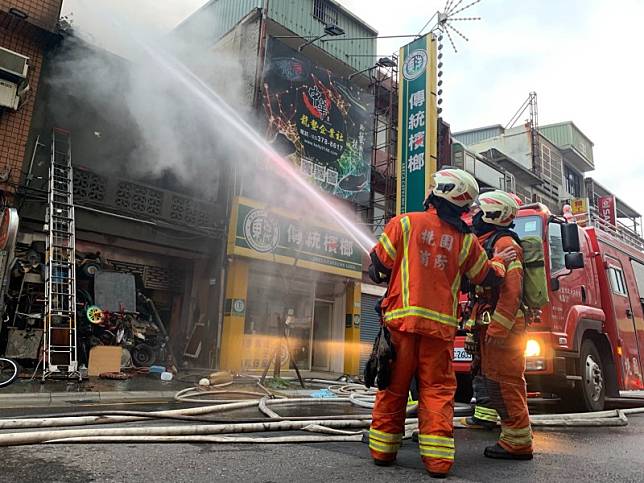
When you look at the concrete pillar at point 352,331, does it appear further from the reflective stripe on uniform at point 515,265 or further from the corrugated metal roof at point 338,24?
the reflective stripe on uniform at point 515,265

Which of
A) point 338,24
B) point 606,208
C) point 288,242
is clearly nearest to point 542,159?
point 606,208

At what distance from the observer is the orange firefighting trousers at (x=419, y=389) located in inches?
104

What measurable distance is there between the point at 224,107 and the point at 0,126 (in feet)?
16.2

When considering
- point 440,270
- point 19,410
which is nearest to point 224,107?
point 19,410

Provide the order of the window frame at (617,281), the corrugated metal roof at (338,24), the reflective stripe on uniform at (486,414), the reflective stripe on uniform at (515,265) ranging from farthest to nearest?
the corrugated metal roof at (338,24) → the window frame at (617,281) → the reflective stripe on uniform at (486,414) → the reflective stripe on uniform at (515,265)

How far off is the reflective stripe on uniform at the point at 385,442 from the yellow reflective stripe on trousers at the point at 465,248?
1.06 meters

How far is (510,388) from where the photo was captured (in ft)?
10.4

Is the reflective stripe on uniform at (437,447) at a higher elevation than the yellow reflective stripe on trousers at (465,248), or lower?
lower

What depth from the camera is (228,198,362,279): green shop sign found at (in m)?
11.9

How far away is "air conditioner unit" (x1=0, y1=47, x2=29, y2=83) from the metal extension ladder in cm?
123

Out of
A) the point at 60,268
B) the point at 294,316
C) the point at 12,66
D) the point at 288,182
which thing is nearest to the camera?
the point at 60,268

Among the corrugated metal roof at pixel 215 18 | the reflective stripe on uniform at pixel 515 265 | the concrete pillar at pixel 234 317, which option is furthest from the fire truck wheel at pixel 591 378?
the corrugated metal roof at pixel 215 18

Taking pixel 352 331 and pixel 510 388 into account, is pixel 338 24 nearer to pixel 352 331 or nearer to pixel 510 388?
pixel 352 331

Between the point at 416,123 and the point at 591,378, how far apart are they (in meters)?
8.79
